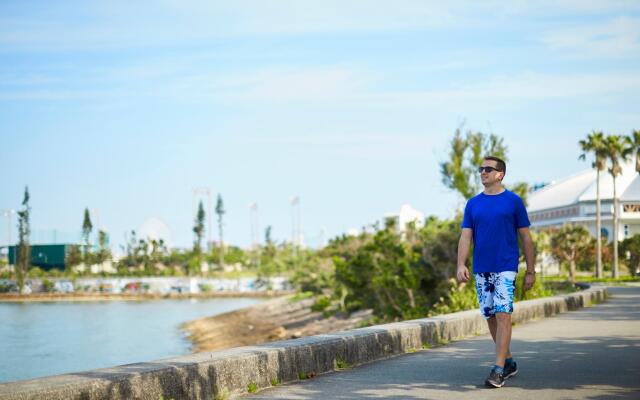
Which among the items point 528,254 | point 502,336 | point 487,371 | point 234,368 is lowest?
point 487,371

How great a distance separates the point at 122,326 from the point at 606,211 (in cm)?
8202

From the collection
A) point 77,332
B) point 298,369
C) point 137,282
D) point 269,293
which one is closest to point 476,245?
point 298,369

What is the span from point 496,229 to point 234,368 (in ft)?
8.58

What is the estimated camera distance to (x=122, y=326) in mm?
76250

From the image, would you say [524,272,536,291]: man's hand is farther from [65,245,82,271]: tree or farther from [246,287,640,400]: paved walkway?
[65,245,82,271]: tree

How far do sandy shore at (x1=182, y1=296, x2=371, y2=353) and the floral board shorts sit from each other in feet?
Answer: 125

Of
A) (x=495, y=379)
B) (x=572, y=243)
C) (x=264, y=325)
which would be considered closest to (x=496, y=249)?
(x=495, y=379)

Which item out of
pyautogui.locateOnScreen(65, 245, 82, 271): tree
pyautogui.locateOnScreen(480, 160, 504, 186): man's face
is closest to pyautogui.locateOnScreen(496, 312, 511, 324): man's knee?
pyautogui.locateOnScreen(480, 160, 504, 186): man's face

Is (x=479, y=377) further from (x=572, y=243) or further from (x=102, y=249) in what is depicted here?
(x=102, y=249)

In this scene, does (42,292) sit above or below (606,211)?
below

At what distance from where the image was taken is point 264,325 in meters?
73.4

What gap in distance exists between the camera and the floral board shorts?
26.9ft

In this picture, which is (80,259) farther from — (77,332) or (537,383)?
(537,383)

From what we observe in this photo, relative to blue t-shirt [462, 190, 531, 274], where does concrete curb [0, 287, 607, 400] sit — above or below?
below
